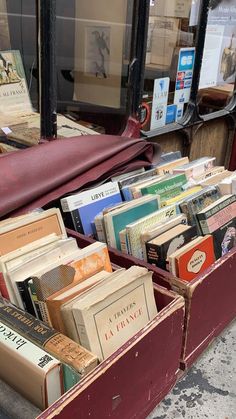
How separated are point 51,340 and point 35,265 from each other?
0.27m

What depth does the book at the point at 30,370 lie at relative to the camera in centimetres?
102

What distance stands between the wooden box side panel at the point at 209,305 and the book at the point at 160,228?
0.20 meters

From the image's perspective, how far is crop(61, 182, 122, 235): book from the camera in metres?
1.68

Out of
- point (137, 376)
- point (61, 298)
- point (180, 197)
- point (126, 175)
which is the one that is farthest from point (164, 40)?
point (137, 376)

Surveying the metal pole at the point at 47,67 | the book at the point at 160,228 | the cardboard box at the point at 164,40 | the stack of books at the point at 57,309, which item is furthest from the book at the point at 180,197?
the cardboard box at the point at 164,40

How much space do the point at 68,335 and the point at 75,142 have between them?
0.93 metres

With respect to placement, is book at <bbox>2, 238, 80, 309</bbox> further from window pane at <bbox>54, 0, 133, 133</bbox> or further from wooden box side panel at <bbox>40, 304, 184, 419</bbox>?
window pane at <bbox>54, 0, 133, 133</bbox>

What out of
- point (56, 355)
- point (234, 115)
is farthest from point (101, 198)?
point (234, 115)

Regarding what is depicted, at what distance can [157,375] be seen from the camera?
1307 millimetres

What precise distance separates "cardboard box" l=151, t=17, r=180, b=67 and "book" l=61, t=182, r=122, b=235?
129 cm

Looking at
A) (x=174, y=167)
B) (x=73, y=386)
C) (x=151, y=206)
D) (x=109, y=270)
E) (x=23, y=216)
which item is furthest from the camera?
(x=174, y=167)

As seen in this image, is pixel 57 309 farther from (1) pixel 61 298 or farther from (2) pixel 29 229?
(2) pixel 29 229

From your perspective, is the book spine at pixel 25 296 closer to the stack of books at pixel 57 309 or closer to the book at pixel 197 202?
the stack of books at pixel 57 309

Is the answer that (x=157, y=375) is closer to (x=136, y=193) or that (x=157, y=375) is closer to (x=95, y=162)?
(x=136, y=193)
